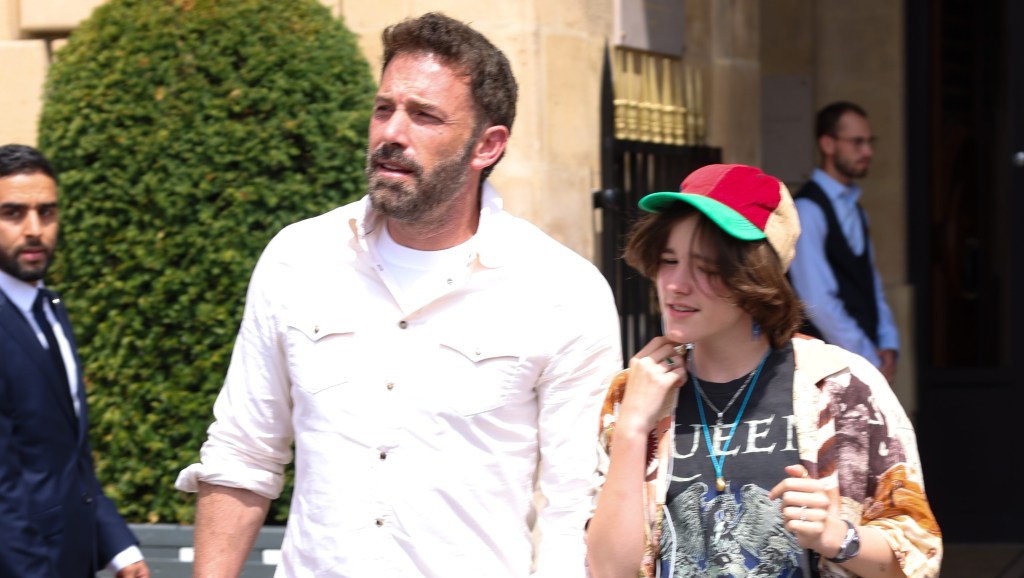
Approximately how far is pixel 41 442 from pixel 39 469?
0.26 feet

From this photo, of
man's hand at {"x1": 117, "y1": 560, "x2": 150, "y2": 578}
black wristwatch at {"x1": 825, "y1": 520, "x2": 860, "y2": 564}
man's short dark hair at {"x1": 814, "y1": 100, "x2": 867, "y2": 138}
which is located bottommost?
man's hand at {"x1": 117, "y1": 560, "x2": 150, "y2": 578}

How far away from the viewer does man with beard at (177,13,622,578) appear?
10.7ft

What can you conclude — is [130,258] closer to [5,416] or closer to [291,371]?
[5,416]

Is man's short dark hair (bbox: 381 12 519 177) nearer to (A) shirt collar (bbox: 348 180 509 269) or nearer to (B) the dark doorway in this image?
(A) shirt collar (bbox: 348 180 509 269)

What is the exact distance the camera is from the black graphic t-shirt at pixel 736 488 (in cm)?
282

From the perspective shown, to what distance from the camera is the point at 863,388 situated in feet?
9.50

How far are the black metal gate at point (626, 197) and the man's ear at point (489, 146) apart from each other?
258 cm

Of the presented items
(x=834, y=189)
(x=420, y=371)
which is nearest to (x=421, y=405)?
(x=420, y=371)

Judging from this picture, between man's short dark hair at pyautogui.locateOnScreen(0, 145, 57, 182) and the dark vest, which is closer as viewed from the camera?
man's short dark hair at pyautogui.locateOnScreen(0, 145, 57, 182)

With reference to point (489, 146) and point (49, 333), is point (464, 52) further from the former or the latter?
point (49, 333)

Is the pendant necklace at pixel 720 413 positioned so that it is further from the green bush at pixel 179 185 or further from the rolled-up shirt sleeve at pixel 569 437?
the green bush at pixel 179 185

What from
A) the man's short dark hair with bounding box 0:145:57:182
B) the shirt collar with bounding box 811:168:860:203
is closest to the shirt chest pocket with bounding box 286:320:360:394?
the man's short dark hair with bounding box 0:145:57:182

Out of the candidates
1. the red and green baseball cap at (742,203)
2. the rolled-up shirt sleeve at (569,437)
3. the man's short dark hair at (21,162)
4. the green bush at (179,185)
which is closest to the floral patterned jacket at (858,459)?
the red and green baseball cap at (742,203)

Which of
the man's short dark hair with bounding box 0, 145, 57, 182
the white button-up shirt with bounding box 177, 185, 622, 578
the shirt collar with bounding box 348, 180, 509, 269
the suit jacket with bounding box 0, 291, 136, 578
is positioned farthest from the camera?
the man's short dark hair with bounding box 0, 145, 57, 182
